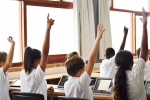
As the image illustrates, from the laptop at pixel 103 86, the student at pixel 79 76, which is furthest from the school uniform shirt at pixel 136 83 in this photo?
the laptop at pixel 103 86

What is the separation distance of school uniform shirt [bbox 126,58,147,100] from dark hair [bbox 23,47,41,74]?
1041 millimetres

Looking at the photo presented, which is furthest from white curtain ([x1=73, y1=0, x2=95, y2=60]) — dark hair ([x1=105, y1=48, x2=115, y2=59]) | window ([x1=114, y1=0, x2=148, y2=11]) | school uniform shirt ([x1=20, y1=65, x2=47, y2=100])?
school uniform shirt ([x1=20, y1=65, x2=47, y2=100])

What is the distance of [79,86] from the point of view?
284 cm

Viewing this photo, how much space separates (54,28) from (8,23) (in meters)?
1.24

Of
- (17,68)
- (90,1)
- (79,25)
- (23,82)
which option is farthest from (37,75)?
(90,1)

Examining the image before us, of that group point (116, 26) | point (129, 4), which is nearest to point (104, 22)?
point (116, 26)

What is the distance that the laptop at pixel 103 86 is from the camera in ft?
10.9

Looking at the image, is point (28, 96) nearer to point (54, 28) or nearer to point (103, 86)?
point (103, 86)

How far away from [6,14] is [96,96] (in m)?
2.98

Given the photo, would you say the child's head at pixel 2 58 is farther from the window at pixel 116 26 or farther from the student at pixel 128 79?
the window at pixel 116 26

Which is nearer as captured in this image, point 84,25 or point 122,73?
point 122,73

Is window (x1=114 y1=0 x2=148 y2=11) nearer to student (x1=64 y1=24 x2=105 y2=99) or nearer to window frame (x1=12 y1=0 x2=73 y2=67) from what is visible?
window frame (x1=12 y1=0 x2=73 y2=67)

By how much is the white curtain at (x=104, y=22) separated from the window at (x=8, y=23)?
2311 mm

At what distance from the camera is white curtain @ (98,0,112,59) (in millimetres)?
7281
